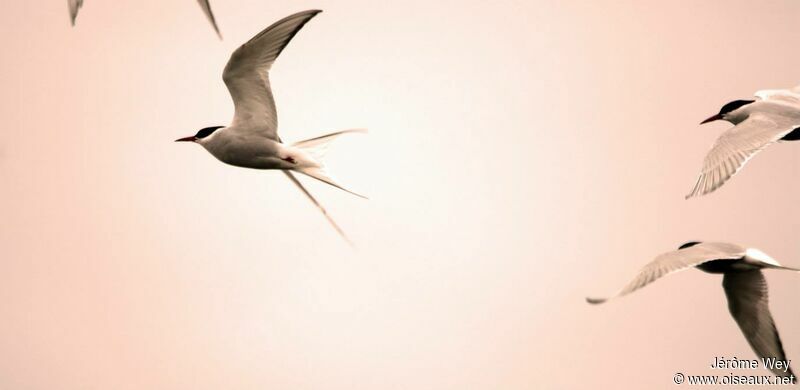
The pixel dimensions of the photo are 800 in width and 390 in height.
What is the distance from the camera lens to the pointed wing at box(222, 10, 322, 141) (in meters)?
4.94

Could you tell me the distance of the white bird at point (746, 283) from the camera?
193 inches

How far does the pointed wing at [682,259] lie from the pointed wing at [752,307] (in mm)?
259

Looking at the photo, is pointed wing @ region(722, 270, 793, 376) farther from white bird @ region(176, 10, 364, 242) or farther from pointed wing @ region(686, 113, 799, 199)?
white bird @ region(176, 10, 364, 242)

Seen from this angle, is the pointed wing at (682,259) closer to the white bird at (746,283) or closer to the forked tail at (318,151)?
the white bird at (746,283)

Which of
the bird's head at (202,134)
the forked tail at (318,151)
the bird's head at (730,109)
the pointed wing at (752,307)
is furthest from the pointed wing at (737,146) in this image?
the bird's head at (202,134)

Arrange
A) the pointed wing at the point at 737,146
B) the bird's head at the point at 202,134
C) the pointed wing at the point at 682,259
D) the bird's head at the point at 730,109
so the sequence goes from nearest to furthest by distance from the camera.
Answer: the pointed wing at the point at 682,259 < the pointed wing at the point at 737,146 < the bird's head at the point at 202,134 < the bird's head at the point at 730,109

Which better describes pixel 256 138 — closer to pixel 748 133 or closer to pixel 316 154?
pixel 316 154

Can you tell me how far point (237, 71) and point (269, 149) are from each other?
459mm

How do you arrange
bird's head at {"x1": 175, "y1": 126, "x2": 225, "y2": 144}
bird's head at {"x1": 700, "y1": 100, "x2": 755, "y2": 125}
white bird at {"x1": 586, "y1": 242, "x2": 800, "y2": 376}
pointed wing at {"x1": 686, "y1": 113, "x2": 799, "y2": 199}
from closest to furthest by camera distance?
white bird at {"x1": 586, "y1": 242, "x2": 800, "y2": 376} → pointed wing at {"x1": 686, "y1": 113, "x2": 799, "y2": 199} → bird's head at {"x1": 175, "y1": 126, "x2": 225, "y2": 144} → bird's head at {"x1": 700, "y1": 100, "x2": 755, "y2": 125}

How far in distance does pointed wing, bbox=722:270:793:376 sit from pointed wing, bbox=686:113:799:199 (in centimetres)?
56

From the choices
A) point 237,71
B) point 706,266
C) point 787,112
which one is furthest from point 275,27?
point 787,112

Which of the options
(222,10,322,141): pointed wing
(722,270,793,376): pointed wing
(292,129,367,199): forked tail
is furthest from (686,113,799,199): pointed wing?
(222,10,322,141): pointed wing

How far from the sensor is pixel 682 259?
15.5 ft

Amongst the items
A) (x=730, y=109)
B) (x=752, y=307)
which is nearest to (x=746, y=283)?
(x=752, y=307)
